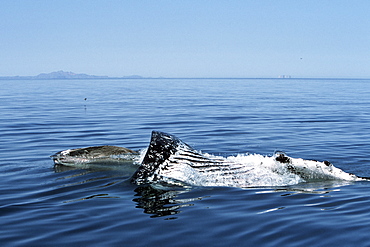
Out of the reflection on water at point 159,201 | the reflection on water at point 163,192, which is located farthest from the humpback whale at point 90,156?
the reflection on water at point 159,201

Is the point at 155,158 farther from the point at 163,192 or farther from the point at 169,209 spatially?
the point at 169,209

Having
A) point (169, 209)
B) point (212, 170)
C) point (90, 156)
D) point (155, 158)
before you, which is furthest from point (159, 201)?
point (90, 156)

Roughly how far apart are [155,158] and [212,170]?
1.13 meters

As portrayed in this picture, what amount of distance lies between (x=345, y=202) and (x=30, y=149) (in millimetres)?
9461

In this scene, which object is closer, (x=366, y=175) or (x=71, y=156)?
(x=366, y=175)

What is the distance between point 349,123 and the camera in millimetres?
20922

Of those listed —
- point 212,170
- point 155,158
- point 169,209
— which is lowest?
point 169,209

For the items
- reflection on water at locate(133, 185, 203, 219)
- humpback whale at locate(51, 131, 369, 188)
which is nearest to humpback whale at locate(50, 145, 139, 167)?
humpback whale at locate(51, 131, 369, 188)

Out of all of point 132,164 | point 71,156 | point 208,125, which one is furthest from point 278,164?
point 208,125

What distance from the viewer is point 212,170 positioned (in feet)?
27.6

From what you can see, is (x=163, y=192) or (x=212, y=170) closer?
(x=163, y=192)

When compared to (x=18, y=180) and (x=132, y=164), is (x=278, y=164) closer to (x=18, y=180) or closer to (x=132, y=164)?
(x=132, y=164)

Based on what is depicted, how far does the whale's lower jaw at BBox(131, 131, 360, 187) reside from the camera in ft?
26.8

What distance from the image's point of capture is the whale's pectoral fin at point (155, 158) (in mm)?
8125
